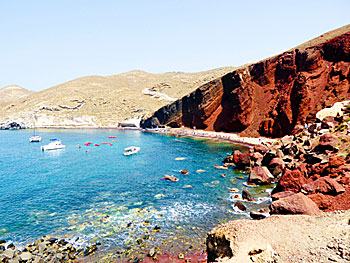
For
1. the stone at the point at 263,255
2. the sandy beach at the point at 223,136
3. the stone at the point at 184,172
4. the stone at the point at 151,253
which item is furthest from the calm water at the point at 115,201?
the sandy beach at the point at 223,136

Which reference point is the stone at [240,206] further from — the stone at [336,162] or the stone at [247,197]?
the stone at [336,162]

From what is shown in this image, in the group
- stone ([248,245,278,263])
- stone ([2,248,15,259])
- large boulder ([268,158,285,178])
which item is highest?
stone ([248,245,278,263])

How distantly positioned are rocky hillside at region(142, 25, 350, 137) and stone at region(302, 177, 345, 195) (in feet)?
154

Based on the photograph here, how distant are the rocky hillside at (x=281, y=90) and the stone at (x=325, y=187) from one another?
154ft

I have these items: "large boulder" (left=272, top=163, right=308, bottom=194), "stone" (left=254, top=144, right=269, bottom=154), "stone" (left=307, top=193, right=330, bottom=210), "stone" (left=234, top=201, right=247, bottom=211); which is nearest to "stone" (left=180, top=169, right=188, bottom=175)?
"stone" (left=234, top=201, right=247, bottom=211)

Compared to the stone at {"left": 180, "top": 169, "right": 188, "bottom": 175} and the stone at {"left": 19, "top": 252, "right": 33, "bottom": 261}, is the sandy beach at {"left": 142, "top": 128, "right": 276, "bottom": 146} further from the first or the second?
the stone at {"left": 19, "top": 252, "right": 33, "bottom": 261}

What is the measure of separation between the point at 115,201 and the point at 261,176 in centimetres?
2266

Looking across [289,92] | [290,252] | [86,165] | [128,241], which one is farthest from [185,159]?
[290,252]

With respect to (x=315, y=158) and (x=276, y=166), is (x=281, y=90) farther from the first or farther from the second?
(x=315, y=158)

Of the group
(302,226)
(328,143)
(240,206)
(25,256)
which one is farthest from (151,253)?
(328,143)

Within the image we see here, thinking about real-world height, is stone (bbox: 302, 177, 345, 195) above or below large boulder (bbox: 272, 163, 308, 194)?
above

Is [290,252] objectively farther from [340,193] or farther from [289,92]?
[289,92]

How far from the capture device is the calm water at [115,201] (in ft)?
76.1

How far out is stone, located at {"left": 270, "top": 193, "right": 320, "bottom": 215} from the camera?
16439 millimetres
